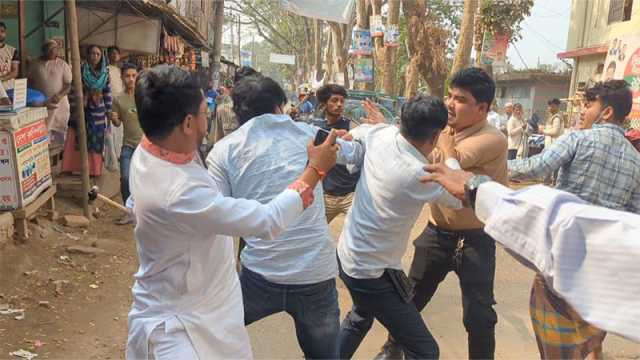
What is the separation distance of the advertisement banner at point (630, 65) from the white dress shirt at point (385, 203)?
21.3 feet

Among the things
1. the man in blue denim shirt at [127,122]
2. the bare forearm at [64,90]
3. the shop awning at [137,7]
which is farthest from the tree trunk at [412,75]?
the bare forearm at [64,90]

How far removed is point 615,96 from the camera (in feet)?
10.2

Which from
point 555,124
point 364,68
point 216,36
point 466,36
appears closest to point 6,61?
point 466,36

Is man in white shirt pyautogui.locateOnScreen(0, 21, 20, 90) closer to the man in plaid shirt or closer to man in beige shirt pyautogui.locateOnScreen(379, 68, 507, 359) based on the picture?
man in beige shirt pyautogui.locateOnScreen(379, 68, 507, 359)

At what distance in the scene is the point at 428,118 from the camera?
2742mm

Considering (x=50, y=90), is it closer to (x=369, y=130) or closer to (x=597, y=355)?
(x=369, y=130)

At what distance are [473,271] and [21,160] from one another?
3.80 meters

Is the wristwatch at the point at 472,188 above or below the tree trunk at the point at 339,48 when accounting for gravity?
below

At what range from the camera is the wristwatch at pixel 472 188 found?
1.75 meters

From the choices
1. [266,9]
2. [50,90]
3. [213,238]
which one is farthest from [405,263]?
[266,9]

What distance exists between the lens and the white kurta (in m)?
1.79

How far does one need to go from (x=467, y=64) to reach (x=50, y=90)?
6.74m

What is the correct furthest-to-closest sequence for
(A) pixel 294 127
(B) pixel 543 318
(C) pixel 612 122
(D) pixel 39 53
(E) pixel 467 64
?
(E) pixel 467 64
(D) pixel 39 53
(C) pixel 612 122
(A) pixel 294 127
(B) pixel 543 318

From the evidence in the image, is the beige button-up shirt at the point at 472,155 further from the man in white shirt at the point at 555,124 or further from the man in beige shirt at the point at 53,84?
the man in white shirt at the point at 555,124
